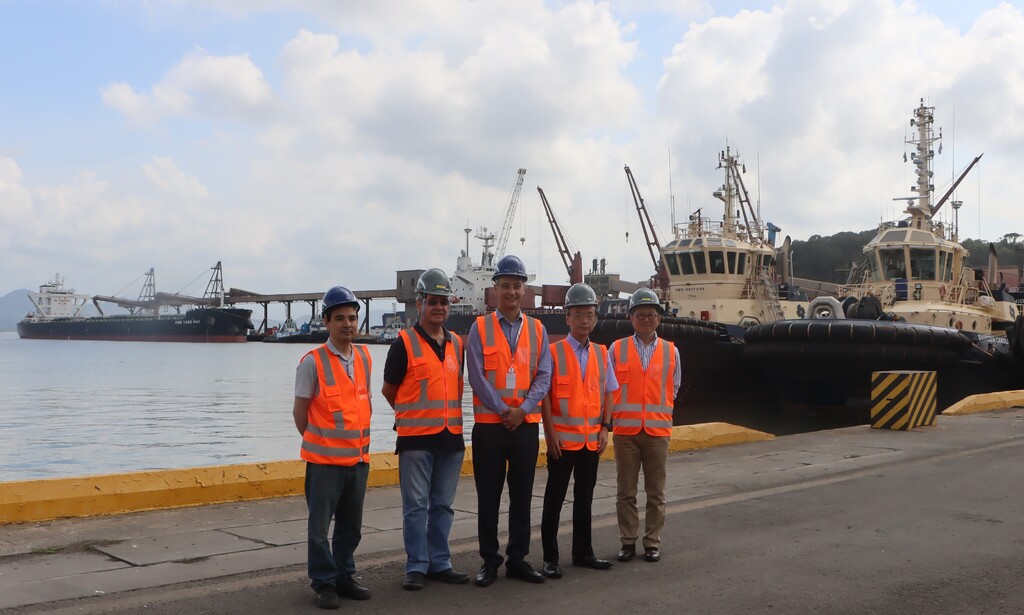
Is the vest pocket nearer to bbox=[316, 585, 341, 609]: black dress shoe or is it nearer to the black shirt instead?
the black shirt

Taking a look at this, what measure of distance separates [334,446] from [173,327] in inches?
3952

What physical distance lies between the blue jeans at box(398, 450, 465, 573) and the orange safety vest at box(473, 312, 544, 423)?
0.97 feet

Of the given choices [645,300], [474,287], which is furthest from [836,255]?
[645,300]

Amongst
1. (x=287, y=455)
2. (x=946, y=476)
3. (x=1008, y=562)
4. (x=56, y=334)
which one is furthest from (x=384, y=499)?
(x=56, y=334)

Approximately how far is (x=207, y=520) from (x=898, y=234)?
75.1 ft

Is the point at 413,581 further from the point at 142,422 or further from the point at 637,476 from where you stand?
the point at 142,422

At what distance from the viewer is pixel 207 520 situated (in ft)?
20.4

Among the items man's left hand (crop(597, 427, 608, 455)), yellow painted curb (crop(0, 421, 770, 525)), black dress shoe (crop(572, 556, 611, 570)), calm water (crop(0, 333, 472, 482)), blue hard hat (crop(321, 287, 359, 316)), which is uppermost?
blue hard hat (crop(321, 287, 359, 316))

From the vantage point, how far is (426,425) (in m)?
4.82

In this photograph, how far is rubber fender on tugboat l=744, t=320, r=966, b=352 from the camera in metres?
17.8

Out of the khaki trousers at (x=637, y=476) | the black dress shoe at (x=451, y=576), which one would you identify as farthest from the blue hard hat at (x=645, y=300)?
the black dress shoe at (x=451, y=576)

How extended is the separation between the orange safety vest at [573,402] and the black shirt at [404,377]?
64cm

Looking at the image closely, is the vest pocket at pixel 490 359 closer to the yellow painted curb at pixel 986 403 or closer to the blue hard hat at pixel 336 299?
the blue hard hat at pixel 336 299

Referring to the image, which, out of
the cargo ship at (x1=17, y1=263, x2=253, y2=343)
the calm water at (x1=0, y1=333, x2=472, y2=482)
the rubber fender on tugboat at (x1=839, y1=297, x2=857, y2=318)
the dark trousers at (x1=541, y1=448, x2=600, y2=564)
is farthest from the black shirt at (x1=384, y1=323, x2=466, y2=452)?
the cargo ship at (x1=17, y1=263, x2=253, y2=343)
